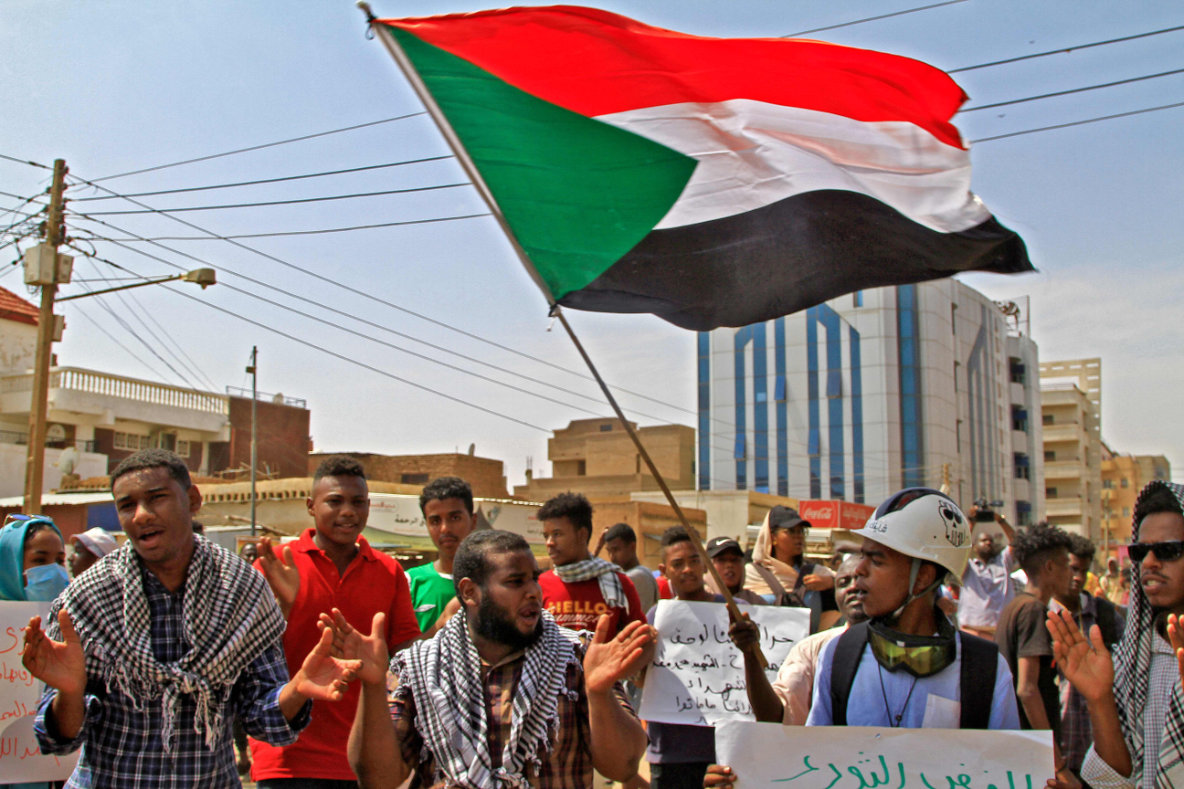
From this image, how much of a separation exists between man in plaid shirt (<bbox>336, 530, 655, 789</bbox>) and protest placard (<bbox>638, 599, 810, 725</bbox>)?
1909 mm

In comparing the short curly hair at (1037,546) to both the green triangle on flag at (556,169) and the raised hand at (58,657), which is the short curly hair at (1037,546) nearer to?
the green triangle on flag at (556,169)

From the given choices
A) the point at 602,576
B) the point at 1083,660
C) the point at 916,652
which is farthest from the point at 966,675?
the point at 602,576

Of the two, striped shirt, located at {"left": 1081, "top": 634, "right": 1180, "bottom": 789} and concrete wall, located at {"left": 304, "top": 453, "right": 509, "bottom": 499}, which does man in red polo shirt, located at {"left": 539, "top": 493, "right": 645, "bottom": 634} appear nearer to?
striped shirt, located at {"left": 1081, "top": 634, "right": 1180, "bottom": 789}

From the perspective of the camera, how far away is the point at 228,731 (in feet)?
11.4

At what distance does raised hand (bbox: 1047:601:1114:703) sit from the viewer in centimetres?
289

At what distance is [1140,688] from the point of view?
10.4ft

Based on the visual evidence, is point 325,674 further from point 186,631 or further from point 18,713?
point 18,713

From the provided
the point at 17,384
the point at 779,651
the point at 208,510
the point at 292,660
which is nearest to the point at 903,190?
the point at 779,651

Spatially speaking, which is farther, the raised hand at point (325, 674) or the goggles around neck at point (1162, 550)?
the goggles around neck at point (1162, 550)

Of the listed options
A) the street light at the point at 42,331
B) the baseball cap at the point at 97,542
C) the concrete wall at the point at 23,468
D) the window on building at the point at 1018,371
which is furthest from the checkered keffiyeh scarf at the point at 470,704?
the window on building at the point at 1018,371

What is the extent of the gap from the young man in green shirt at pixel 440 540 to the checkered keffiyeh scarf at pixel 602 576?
598mm

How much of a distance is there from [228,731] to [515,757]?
1.10 m

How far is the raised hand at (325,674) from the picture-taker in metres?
2.96

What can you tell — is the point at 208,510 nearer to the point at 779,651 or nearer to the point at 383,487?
the point at 383,487
